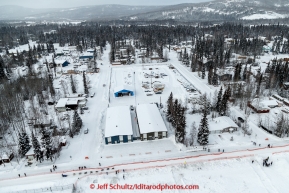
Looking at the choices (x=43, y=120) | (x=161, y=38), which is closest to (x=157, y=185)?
(x=43, y=120)

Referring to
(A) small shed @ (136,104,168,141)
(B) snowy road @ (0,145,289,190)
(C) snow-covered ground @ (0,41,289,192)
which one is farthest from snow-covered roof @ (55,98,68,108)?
(B) snowy road @ (0,145,289,190)

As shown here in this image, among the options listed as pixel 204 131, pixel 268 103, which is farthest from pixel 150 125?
pixel 268 103

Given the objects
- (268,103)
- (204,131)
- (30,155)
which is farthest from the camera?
(268,103)

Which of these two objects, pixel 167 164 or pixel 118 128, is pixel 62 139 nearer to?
pixel 118 128

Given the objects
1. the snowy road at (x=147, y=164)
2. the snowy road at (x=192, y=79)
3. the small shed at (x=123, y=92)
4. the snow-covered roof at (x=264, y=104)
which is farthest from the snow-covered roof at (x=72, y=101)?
the snow-covered roof at (x=264, y=104)

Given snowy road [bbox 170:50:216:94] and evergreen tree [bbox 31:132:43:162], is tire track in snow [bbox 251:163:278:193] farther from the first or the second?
evergreen tree [bbox 31:132:43:162]

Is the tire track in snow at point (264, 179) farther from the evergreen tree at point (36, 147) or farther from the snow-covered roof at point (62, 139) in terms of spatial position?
the evergreen tree at point (36, 147)
